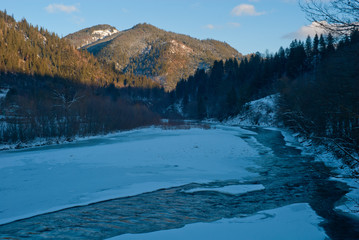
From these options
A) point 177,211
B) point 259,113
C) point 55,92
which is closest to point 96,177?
point 177,211

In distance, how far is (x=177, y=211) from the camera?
7.57m

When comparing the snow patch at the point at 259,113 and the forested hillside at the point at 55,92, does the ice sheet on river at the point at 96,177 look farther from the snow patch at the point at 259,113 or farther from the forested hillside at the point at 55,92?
the snow patch at the point at 259,113

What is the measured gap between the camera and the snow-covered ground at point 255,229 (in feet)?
18.4

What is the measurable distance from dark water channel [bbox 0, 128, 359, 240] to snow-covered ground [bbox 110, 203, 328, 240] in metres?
0.36

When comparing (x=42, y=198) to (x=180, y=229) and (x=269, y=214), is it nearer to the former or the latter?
(x=180, y=229)

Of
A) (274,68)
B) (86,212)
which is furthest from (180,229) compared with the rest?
(274,68)

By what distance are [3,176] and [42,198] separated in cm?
517

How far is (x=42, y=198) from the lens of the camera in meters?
8.84

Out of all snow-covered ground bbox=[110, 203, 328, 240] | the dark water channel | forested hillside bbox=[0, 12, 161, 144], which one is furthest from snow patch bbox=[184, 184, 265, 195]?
forested hillside bbox=[0, 12, 161, 144]

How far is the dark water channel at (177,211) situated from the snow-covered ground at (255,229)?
362 mm

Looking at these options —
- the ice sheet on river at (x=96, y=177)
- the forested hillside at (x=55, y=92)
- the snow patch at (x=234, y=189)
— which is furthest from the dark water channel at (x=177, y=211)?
the forested hillside at (x=55, y=92)

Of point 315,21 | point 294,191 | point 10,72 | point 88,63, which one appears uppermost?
point 88,63

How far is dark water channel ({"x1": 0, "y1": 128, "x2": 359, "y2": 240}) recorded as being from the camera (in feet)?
20.3

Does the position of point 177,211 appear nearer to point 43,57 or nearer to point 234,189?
point 234,189
